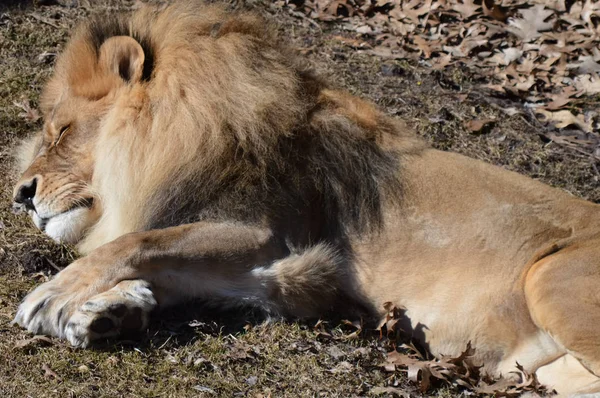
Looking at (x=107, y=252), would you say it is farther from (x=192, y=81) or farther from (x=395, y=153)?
(x=395, y=153)

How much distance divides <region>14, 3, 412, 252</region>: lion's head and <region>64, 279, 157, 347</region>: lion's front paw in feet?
1.62

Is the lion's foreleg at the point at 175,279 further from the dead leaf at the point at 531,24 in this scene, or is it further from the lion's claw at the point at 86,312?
the dead leaf at the point at 531,24

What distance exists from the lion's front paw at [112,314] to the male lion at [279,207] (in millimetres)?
20

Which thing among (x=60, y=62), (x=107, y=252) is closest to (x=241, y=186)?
(x=107, y=252)

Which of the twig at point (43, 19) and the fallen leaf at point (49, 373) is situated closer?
the fallen leaf at point (49, 373)

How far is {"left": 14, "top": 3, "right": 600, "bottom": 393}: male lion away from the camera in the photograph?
14.4 ft

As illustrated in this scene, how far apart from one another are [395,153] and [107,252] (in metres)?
1.67

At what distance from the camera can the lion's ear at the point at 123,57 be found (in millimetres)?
4777

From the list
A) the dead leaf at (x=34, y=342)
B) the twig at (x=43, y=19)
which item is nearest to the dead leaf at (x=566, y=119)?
the twig at (x=43, y=19)

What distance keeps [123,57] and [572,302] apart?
2.65 metres

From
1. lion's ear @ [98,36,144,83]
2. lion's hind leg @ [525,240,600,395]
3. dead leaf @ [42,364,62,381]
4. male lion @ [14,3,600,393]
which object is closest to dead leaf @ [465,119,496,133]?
male lion @ [14,3,600,393]

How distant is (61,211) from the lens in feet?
15.8

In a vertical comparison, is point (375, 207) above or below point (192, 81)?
below

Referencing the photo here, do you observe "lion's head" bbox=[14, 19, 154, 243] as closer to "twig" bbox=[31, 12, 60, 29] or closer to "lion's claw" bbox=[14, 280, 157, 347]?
"lion's claw" bbox=[14, 280, 157, 347]
